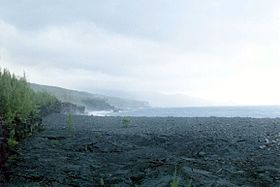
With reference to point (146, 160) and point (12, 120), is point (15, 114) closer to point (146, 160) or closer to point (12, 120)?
point (12, 120)

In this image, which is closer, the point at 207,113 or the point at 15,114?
the point at 15,114

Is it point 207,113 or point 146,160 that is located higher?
point 207,113

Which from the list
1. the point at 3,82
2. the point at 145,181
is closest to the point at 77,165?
the point at 145,181

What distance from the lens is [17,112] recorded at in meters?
7.74

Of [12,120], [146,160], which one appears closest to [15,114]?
[12,120]

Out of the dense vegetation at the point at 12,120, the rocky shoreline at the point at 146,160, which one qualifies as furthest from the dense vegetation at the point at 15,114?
the rocky shoreline at the point at 146,160

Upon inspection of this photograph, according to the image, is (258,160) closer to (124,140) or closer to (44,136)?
(124,140)

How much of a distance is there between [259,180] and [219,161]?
33.9 inches

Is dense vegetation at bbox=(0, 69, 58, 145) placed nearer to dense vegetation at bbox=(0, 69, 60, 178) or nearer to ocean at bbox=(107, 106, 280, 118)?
dense vegetation at bbox=(0, 69, 60, 178)

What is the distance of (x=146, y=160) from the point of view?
19.9 feet

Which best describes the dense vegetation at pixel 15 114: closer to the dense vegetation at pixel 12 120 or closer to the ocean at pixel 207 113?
the dense vegetation at pixel 12 120

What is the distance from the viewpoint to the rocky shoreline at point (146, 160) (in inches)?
209

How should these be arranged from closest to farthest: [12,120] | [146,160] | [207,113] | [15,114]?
[146,160] < [12,120] < [15,114] < [207,113]

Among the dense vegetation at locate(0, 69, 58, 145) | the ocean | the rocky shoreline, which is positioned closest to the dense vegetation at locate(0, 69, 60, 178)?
the dense vegetation at locate(0, 69, 58, 145)
